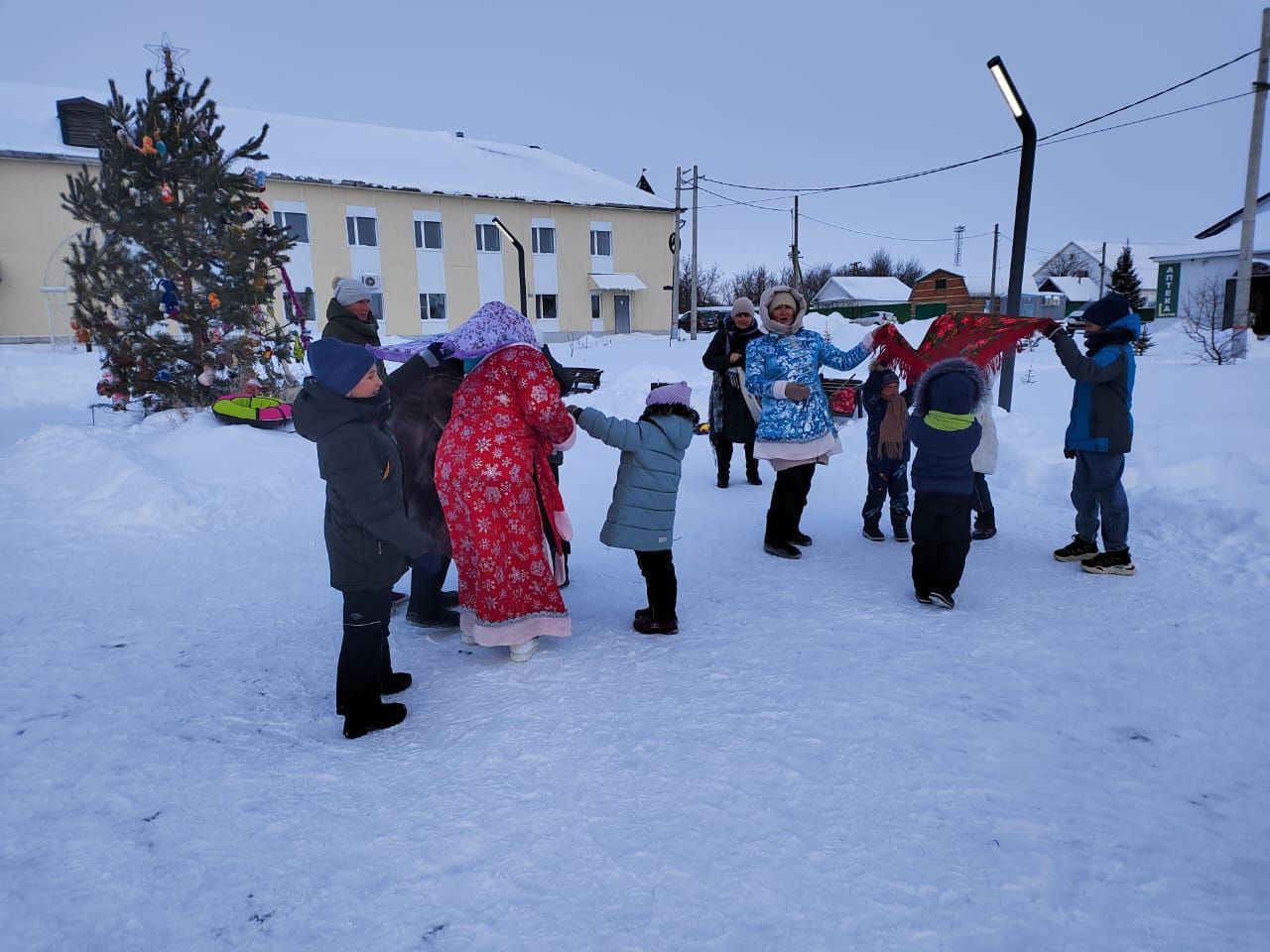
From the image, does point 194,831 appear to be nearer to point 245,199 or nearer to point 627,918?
point 627,918

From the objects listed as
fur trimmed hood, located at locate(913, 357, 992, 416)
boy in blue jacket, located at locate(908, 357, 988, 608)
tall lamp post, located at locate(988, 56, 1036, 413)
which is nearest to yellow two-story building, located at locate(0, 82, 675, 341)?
tall lamp post, located at locate(988, 56, 1036, 413)

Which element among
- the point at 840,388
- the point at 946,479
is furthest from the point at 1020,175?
the point at 946,479

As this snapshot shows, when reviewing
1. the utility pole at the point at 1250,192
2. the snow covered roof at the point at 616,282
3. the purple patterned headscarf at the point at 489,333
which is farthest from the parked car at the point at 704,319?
the purple patterned headscarf at the point at 489,333

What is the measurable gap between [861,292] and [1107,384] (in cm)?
6597

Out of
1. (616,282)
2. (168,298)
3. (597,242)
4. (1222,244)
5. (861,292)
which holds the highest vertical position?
(597,242)

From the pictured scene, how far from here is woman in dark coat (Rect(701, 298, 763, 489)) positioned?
7125mm

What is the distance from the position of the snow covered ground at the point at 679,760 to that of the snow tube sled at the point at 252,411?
13.8ft

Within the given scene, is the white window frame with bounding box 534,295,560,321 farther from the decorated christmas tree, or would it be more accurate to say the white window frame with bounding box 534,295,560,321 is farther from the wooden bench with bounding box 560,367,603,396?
the decorated christmas tree

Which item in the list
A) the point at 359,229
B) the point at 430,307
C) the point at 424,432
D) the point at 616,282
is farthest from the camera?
the point at 616,282

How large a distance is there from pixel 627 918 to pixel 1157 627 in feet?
10.8

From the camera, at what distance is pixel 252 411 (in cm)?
948

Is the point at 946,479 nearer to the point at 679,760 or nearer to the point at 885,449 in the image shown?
the point at 885,449

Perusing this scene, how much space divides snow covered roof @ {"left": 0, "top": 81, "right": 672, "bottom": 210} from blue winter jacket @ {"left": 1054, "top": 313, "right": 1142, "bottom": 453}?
94.9ft

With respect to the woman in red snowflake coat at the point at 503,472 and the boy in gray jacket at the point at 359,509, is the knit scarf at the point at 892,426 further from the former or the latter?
the boy in gray jacket at the point at 359,509
